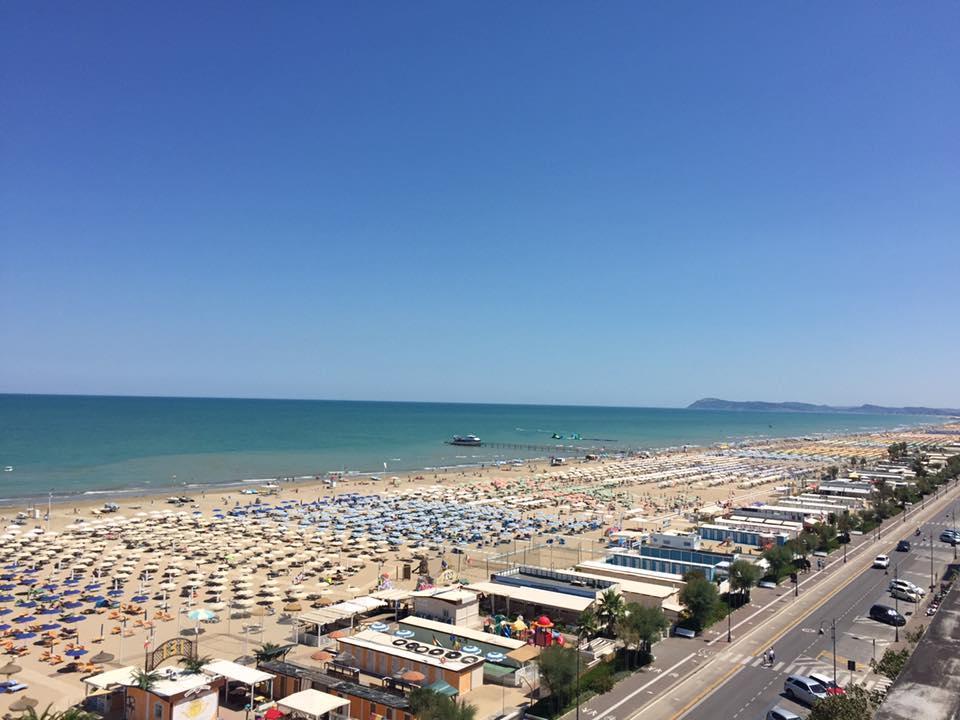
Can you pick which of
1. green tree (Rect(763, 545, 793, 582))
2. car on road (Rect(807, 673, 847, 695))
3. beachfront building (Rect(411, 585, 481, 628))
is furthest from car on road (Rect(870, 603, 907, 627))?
beachfront building (Rect(411, 585, 481, 628))

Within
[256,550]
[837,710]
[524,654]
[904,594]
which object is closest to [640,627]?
[524,654]

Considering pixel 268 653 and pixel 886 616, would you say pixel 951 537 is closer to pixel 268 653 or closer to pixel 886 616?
pixel 886 616

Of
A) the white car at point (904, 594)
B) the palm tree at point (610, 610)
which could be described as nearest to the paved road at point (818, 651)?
the white car at point (904, 594)

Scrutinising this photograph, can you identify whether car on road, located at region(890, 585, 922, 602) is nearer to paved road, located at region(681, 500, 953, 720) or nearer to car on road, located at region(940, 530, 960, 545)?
paved road, located at region(681, 500, 953, 720)

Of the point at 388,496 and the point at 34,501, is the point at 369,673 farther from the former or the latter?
the point at 34,501

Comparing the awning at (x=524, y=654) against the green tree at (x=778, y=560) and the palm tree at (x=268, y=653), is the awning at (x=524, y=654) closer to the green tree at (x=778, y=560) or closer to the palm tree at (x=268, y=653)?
the palm tree at (x=268, y=653)

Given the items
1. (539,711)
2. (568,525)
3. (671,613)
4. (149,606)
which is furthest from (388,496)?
(539,711)

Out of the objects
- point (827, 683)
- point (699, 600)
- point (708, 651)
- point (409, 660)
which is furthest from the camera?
point (699, 600)
